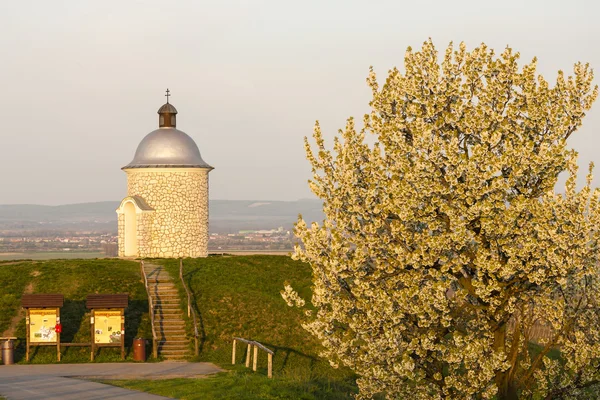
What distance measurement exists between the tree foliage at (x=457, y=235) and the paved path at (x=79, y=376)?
7642 mm

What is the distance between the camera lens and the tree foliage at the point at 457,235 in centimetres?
1839

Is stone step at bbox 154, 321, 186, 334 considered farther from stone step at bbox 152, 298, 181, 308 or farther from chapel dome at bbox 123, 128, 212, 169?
chapel dome at bbox 123, 128, 212, 169

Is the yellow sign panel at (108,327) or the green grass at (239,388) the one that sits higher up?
the yellow sign panel at (108,327)

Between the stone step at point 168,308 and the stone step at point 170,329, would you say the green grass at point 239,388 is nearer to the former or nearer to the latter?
→ the stone step at point 170,329

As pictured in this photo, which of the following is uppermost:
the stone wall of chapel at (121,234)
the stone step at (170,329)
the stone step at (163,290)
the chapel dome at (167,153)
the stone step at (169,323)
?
the chapel dome at (167,153)

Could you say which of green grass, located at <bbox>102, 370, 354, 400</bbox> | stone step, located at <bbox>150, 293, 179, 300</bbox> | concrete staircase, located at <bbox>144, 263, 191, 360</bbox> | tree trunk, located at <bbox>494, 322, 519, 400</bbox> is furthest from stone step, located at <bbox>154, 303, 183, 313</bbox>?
tree trunk, located at <bbox>494, 322, 519, 400</bbox>

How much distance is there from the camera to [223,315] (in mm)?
39219

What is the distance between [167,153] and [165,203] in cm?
334

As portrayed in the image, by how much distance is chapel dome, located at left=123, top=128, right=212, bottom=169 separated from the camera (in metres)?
54.7

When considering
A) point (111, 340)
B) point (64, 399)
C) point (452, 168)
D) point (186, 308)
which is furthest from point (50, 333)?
point (452, 168)

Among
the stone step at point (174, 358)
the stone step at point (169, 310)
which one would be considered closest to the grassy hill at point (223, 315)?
the stone step at point (169, 310)

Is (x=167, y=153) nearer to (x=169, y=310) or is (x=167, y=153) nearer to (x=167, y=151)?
(x=167, y=151)

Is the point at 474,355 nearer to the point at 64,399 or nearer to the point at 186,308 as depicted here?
the point at 64,399

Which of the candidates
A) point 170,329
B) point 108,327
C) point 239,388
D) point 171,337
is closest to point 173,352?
point 171,337
